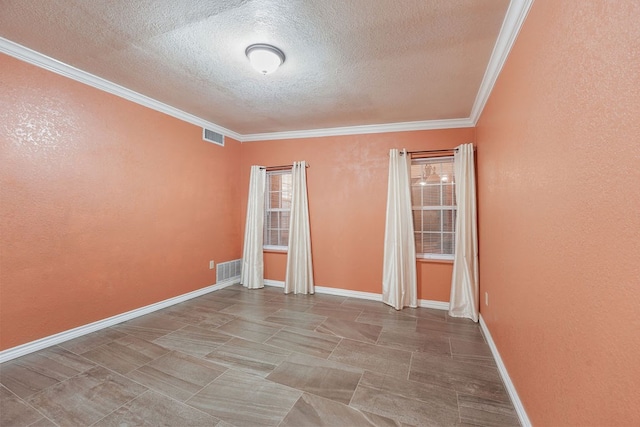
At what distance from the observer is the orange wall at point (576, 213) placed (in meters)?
0.77

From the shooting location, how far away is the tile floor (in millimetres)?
1669

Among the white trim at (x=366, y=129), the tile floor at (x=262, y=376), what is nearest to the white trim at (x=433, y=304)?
the tile floor at (x=262, y=376)

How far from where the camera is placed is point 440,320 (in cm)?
318

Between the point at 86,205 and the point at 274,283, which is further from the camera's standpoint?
the point at 274,283

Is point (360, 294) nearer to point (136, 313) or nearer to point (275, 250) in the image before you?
point (275, 250)

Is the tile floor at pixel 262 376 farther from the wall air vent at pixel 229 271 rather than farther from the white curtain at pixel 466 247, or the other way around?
the wall air vent at pixel 229 271

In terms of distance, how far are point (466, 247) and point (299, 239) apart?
2.34 metres

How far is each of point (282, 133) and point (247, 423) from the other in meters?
3.85

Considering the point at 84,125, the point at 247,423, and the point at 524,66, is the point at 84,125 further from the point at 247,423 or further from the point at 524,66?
the point at 524,66

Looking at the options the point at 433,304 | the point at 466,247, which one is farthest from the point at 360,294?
the point at 466,247

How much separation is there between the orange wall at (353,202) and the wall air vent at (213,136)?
89 cm

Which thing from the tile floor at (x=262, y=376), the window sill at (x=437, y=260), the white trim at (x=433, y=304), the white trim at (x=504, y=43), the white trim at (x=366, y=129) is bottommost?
the tile floor at (x=262, y=376)

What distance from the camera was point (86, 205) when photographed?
268 cm

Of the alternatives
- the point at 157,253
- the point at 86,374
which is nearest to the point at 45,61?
the point at 157,253
